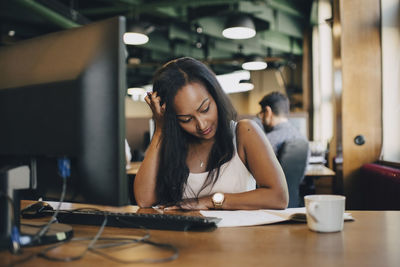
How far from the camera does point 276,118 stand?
3469 mm

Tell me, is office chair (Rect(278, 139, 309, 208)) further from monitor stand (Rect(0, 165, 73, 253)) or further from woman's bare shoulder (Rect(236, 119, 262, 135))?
monitor stand (Rect(0, 165, 73, 253))

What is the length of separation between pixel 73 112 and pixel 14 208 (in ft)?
0.83

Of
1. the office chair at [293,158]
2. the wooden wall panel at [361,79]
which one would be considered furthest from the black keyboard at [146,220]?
the wooden wall panel at [361,79]

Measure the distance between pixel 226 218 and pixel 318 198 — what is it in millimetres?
266

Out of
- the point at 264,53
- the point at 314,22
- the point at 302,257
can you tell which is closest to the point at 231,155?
the point at 302,257

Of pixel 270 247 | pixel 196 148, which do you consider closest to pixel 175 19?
pixel 196 148

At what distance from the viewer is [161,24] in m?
7.55

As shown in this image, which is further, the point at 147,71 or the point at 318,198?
the point at 147,71

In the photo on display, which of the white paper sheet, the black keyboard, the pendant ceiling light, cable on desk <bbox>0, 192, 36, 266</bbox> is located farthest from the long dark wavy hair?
the pendant ceiling light

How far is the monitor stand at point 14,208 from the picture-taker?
31.5 inches

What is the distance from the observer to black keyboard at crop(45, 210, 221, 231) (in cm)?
96

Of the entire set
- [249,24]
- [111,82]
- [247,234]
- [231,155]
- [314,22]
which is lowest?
[247,234]

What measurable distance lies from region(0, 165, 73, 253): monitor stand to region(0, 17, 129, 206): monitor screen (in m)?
0.03

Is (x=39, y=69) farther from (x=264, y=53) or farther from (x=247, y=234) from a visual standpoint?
(x=264, y=53)
